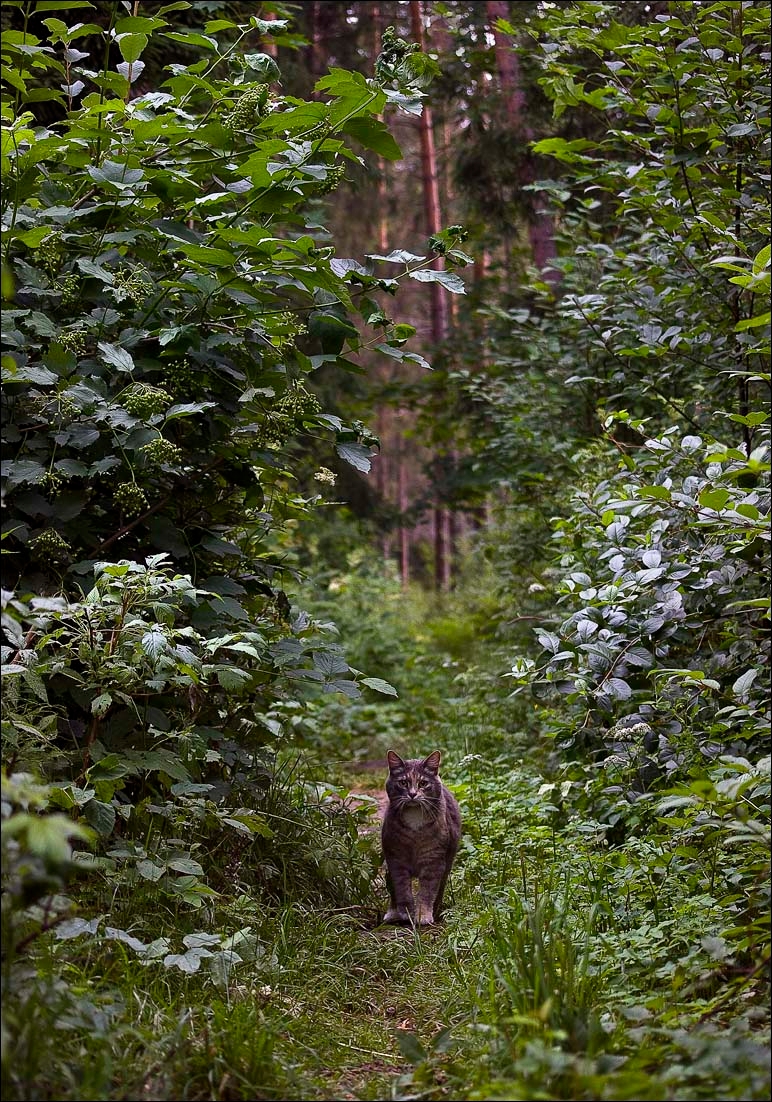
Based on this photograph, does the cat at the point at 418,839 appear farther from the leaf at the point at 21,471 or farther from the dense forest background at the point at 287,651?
the leaf at the point at 21,471

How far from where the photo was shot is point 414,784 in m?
5.39

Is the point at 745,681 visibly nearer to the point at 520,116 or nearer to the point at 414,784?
the point at 414,784

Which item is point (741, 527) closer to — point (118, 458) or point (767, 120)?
point (118, 458)

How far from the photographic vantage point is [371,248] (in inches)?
867

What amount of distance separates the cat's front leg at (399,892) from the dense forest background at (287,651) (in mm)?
110

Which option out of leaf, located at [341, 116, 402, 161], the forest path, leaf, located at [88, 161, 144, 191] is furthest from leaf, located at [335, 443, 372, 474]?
the forest path

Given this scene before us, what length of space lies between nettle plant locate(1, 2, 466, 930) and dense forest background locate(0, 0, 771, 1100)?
21mm

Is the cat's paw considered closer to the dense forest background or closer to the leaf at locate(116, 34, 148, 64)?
the dense forest background

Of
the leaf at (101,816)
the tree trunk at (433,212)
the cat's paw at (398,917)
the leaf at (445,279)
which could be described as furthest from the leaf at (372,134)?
the tree trunk at (433,212)

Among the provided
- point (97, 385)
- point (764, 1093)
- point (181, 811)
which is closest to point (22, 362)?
point (97, 385)

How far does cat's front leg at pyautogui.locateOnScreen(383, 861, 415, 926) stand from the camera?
16.2ft

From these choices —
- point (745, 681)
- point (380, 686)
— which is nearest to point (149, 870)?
point (380, 686)

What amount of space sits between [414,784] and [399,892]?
1.86 feet

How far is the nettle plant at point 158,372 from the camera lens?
3.95 metres
